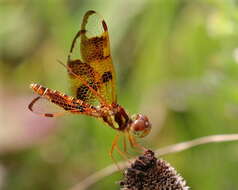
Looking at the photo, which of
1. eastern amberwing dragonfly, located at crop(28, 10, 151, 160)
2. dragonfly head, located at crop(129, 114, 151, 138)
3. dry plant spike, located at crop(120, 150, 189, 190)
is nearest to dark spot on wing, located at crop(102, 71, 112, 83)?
eastern amberwing dragonfly, located at crop(28, 10, 151, 160)

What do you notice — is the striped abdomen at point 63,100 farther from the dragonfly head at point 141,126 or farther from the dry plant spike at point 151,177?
the dry plant spike at point 151,177

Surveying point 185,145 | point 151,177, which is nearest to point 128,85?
point 185,145

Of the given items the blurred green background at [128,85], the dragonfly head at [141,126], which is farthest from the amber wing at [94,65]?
the blurred green background at [128,85]

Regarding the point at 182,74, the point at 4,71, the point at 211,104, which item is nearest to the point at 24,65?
the point at 4,71

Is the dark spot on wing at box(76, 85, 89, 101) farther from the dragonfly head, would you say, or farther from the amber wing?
the dragonfly head

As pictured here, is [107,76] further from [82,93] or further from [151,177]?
[151,177]

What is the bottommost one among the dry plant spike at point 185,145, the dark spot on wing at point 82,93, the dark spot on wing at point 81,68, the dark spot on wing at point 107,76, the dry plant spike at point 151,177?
the dry plant spike at point 185,145
